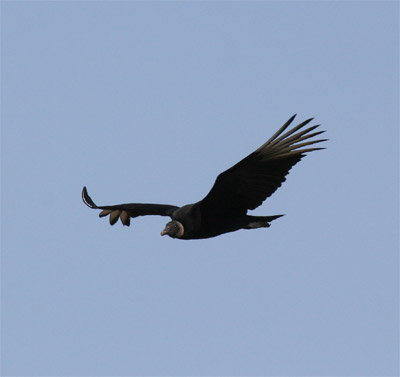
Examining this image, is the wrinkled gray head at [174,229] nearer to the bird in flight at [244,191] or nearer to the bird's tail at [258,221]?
the bird in flight at [244,191]

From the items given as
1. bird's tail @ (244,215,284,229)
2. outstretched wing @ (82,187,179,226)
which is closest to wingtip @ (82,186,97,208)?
outstretched wing @ (82,187,179,226)

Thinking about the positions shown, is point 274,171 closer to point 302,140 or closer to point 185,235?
point 302,140

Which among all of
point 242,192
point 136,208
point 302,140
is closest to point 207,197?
point 242,192

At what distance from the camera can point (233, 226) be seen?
12.1m

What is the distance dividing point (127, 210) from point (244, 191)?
8.70 ft

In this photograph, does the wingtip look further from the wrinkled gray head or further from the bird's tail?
the bird's tail

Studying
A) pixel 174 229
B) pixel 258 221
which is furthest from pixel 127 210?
pixel 258 221

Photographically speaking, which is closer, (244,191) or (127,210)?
(244,191)

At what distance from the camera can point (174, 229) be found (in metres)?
12.4

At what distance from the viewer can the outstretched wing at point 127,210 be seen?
1348 centimetres

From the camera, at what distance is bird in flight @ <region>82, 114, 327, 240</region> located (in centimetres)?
1142

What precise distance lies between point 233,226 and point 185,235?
1.90ft

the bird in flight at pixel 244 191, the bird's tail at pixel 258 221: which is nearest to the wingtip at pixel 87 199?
the bird in flight at pixel 244 191

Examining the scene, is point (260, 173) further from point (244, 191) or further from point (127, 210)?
point (127, 210)
